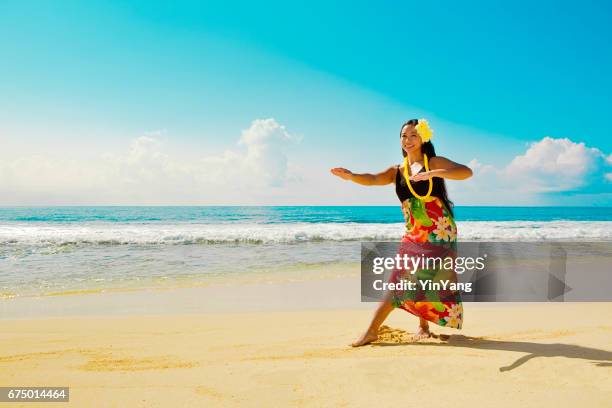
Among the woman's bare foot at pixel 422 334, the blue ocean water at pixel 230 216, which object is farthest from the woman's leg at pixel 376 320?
the blue ocean water at pixel 230 216

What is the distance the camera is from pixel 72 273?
9039mm

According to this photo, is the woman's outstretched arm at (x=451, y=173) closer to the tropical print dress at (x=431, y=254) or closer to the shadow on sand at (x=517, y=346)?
the tropical print dress at (x=431, y=254)

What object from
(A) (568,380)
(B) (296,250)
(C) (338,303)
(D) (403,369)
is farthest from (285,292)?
(B) (296,250)

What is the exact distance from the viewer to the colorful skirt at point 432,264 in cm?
353

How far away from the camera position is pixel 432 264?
357cm

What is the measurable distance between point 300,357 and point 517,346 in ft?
5.94

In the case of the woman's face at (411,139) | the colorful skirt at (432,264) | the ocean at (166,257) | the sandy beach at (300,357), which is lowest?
the ocean at (166,257)

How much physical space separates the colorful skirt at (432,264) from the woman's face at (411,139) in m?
0.44

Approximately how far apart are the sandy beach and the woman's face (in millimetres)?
1649

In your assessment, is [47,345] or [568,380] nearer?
[568,380]

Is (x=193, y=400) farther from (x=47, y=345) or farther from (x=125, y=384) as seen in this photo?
(x=47, y=345)

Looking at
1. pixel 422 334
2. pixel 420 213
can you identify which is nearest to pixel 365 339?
pixel 422 334

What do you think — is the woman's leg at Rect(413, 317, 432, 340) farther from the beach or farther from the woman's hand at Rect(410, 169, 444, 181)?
the woman's hand at Rect(410, 169, 444, 181)

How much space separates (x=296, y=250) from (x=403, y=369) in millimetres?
10578
